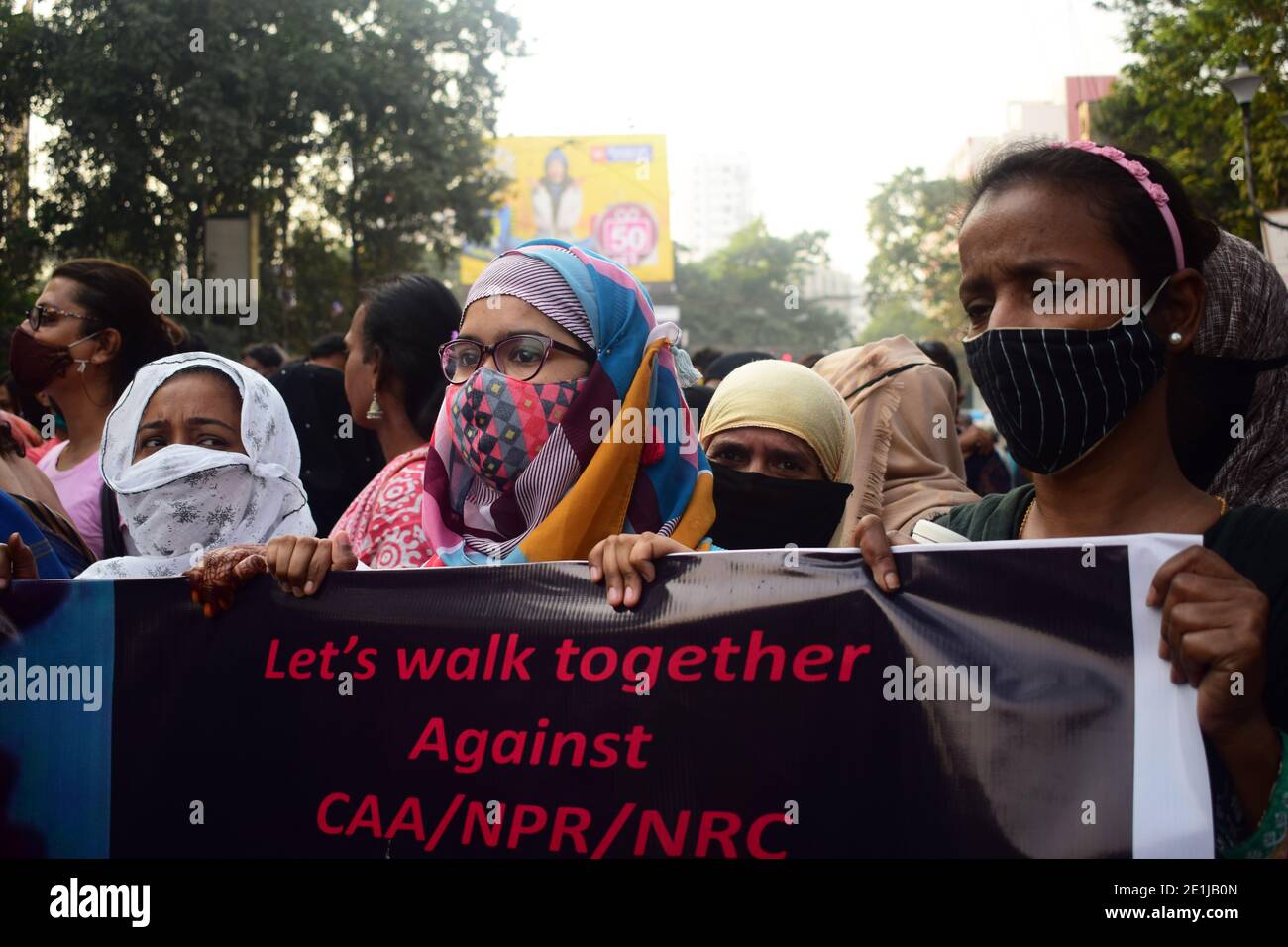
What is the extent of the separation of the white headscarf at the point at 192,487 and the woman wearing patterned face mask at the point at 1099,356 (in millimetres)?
1471

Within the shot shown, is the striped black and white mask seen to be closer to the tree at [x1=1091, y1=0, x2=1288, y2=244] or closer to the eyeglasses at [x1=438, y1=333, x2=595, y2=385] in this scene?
the eyeglasses at [x1=438, y1=333, x2=595, y2=385]

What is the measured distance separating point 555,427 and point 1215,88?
57.8ft

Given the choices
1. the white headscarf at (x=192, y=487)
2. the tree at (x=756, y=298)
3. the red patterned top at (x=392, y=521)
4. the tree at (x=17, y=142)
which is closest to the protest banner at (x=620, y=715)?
the white headscarf at (x=192, y=487)

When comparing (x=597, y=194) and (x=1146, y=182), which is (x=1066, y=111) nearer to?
(x=597, y=194)

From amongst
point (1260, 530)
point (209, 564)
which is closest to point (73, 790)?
point (209, 564)

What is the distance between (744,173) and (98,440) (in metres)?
137

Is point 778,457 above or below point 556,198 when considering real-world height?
below

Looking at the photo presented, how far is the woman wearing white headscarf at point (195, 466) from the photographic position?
8.72 ft

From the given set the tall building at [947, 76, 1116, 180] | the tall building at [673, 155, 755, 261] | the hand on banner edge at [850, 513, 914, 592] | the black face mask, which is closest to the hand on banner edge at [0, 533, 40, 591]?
the black face mask

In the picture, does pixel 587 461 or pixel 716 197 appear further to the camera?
pixel 716 197

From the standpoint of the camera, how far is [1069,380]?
5.85ft

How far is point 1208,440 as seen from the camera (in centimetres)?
209

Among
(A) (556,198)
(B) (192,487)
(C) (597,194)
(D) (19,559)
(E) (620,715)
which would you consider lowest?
(E) (620,715)

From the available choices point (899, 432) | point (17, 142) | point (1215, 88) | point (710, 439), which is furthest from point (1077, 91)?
point (710, 439)
